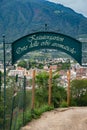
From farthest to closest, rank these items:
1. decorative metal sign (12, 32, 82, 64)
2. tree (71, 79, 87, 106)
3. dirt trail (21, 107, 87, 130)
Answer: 1. tree (71, 79, 87, 106)
2. decorative metal sign (12, 32, 82, 64)
3. dirt trail (21, 107, 87, 130)

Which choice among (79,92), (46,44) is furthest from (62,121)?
(79,92)

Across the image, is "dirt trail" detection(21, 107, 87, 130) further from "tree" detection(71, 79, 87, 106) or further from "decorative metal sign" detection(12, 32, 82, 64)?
"decorative metal sign" detection(12, 32, 82, 64)

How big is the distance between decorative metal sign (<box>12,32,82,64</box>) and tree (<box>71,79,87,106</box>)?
87 cm

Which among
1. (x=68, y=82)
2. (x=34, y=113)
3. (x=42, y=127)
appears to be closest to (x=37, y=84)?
(x=68, y=82)

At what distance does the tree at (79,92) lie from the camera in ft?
50.8

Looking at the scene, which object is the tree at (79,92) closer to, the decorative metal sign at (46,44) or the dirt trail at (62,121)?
the decorative metal sign at (46,44)

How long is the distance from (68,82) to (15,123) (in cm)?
475

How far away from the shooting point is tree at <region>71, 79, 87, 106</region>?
50.8ft

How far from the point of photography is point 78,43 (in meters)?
14.7

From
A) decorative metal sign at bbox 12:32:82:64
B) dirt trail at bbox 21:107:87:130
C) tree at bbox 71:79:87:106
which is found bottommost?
dirt trail at bbox 21:107:87:130

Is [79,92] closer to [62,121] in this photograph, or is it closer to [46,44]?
[46,44]

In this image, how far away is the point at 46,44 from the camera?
14750mm

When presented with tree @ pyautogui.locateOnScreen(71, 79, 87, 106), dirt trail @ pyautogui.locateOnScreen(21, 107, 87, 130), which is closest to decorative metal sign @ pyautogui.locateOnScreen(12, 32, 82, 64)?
tree @ pyautogui.locateOnScreen(71, 79, 87, 106)

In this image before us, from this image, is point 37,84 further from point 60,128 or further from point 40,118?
point 60,128
